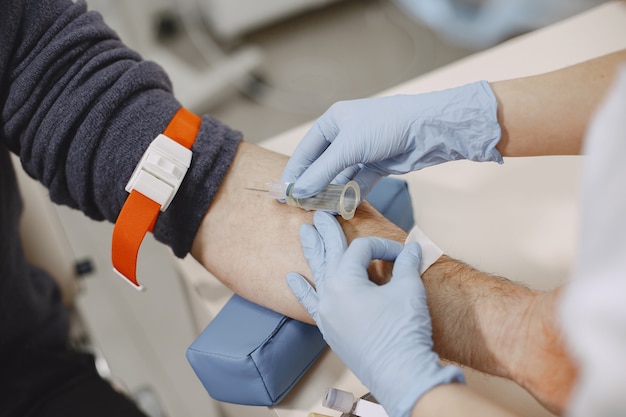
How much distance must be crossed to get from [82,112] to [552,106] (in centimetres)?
71

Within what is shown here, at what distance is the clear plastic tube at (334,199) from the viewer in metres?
0.88

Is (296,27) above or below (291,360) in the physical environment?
above

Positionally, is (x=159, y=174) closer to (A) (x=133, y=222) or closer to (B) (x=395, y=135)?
(A) (x=133, y=222)

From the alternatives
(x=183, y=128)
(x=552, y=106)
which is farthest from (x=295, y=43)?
(x=552, y=106)

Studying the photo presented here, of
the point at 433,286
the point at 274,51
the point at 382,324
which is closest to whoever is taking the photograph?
the point at 382,324

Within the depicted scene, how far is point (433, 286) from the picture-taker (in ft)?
2.71

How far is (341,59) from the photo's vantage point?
2.74 m

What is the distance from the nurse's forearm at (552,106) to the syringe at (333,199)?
241 millimetres

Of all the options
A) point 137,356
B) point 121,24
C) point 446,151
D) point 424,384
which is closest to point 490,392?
point 424,384

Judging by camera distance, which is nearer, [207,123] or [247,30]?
[207,123]

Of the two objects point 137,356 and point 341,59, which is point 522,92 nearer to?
point 137,356

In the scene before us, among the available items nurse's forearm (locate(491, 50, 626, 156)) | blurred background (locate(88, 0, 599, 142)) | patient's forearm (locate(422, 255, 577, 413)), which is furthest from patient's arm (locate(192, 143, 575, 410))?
blurred background (locate(88, 0, 599, 142))

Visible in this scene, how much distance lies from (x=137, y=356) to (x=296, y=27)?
1.89 m

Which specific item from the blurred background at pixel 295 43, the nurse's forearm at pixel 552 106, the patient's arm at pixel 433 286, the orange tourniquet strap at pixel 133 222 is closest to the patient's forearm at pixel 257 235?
the patient's arm at pixel 433 286
